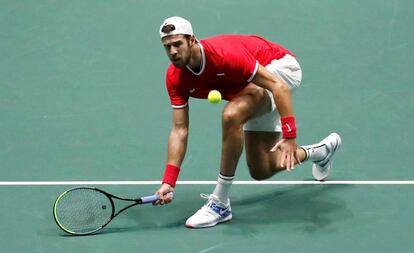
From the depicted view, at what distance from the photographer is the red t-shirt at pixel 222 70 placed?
224 inches

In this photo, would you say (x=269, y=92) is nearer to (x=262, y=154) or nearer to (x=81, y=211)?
(x=262, y=154)

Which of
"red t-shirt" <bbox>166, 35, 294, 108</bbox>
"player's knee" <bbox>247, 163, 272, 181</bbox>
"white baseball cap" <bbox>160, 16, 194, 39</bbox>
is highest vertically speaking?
"white baseball cap" <bbox>160, 16, 194, 39</bbox>

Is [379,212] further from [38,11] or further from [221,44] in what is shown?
[38,11]

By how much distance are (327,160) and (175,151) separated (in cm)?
124

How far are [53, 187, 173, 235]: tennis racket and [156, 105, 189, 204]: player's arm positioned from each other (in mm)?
54

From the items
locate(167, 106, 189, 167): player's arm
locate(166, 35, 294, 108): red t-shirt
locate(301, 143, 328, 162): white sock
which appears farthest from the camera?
locate(301, 143, 328, 162): white sock

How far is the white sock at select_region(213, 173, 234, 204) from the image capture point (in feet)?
19.5

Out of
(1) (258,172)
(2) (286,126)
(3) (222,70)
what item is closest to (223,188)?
(1) (258,172)

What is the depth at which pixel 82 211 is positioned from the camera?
19.2ft

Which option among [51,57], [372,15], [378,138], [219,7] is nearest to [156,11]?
[219,7]

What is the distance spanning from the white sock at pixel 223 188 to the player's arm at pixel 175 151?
0.30 metres

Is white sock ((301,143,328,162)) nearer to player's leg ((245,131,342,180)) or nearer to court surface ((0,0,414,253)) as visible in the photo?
player's leg ((245,131,342,180))

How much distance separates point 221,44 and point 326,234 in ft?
4.65

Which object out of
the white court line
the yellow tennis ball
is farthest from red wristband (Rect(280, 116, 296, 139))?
the white court line
